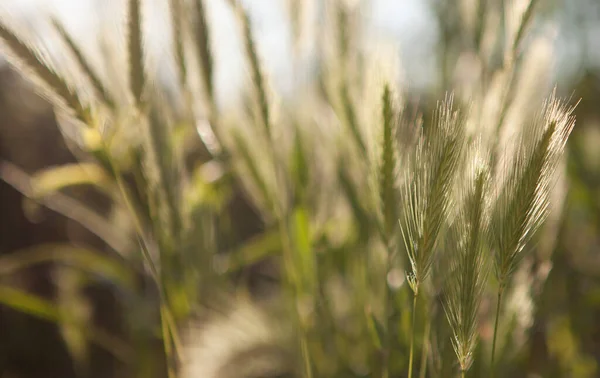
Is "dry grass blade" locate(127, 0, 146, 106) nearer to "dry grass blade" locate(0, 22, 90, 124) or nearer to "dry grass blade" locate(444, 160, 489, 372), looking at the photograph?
"dry grass blade" locate(0, 22, 90, 124)

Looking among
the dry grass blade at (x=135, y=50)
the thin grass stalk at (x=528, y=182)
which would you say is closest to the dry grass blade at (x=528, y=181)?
the thin grass stalk at (x=528, y=182)

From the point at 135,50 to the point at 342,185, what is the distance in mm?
321

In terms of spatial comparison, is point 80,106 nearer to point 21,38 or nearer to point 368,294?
point 21,38

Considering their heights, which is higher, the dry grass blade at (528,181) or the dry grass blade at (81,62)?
the dry grass blade at (81,62)

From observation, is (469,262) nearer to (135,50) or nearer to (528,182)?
(528,182)

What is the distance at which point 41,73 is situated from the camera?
45 cm

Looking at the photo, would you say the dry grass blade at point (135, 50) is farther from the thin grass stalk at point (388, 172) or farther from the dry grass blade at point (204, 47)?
the thin grass stalk at point (388, 172)

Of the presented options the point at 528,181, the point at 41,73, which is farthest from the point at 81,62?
the point at 528,181

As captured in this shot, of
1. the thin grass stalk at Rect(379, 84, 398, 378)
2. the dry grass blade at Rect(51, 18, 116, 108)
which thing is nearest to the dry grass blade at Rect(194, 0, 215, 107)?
the dry grass blade at Rect(51, 18, 116, 108)

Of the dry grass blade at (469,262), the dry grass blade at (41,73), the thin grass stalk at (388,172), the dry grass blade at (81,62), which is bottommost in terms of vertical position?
the dry grass blade at (469,262)

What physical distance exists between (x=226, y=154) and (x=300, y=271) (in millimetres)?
195

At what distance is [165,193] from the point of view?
554 millimetres

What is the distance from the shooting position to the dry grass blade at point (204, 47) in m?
0.54

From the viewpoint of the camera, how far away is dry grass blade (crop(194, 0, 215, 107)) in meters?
0.54
